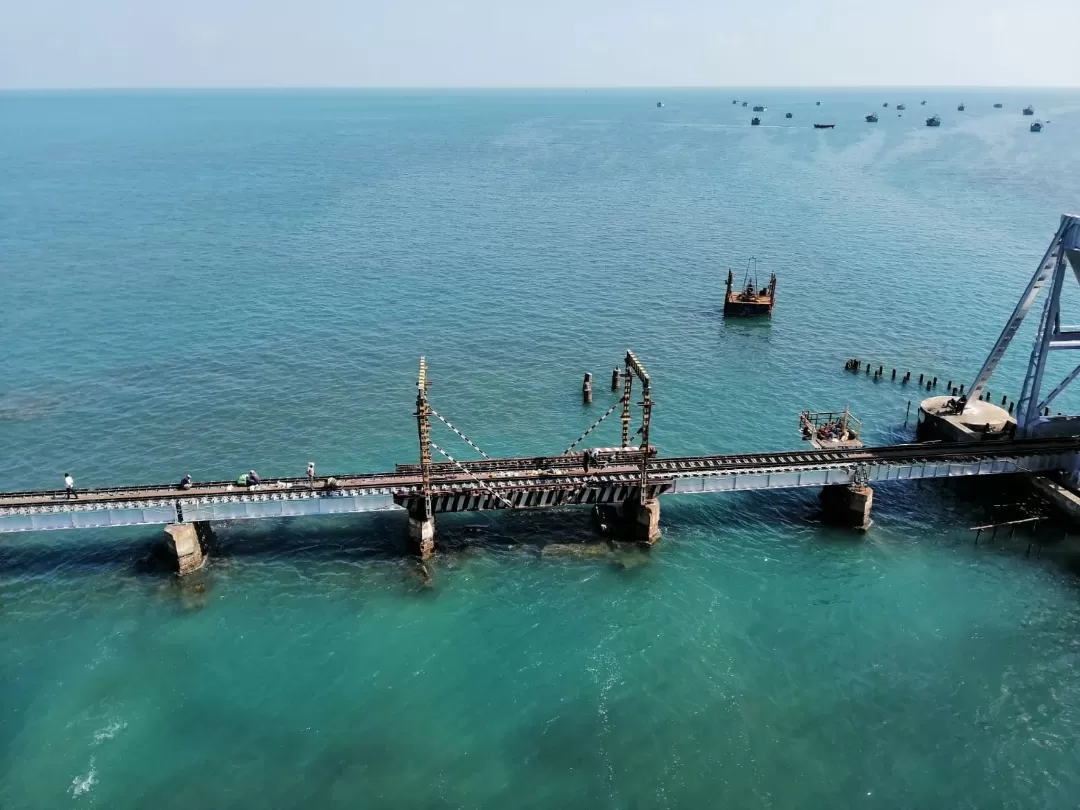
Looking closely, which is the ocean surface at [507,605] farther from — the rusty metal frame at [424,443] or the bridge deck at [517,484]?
the rusty metal frame at [424,443]

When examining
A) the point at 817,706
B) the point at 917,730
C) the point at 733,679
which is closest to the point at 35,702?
the point at 733,679

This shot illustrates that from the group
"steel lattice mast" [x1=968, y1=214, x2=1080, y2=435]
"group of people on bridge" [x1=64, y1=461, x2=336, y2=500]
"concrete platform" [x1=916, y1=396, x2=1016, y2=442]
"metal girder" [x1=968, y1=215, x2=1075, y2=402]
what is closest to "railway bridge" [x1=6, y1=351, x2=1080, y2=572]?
"group of people on bridge" [x1=64, y1=461, x2=336, y2=500]

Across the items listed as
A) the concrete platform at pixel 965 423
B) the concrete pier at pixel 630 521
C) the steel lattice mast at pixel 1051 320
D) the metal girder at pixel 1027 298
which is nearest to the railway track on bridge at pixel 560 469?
the concrete pier at pixel 630 521

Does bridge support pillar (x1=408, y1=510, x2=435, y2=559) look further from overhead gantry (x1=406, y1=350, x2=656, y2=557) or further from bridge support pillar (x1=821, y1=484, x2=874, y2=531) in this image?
bridge support pillar (x1=821, y1=484, x2=874, y2=531)

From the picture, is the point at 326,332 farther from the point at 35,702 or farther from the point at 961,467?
the point at 961,467

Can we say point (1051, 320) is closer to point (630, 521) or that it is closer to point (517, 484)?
point (630, 521)

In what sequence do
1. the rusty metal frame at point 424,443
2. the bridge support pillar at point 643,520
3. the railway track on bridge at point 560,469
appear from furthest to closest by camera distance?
the bridge support pillar at point 643,520
the railway track on bridge at point 560,469
the rusty metal frame at point 424,443
